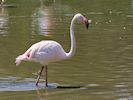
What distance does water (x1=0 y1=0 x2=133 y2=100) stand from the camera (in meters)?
10.5

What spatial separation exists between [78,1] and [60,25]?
17.0 metres

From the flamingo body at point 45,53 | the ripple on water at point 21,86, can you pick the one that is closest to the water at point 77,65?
the ripple on water at point 21,86

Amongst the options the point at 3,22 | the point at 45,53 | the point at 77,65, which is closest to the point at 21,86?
the point at 45,53

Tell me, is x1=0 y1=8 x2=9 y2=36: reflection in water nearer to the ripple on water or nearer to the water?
the water

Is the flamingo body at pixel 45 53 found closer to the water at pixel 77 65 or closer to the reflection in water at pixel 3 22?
the water at pixel 77 65

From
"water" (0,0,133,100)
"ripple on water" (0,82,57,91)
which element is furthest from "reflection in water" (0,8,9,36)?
"ripple on water" (0,82,57,91)

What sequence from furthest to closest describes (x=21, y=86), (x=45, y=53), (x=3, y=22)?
1. (x=3, y=22)
2. (x=45, y=53)
3. (x=21, y=86)

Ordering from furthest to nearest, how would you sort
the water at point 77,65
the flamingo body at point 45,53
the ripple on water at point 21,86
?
the flamingo body at point 45,53, the ripple on water at point 21,86, the water at point 77,65

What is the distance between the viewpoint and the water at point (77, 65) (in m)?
10.5

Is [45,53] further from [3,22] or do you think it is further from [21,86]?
[3,22]

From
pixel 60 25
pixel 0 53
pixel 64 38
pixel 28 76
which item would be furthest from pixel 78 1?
pixel 28 76

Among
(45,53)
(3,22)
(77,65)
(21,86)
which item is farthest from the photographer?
(3,22)

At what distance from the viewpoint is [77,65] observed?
43.9 ft

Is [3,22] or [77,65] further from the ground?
[77,65]
